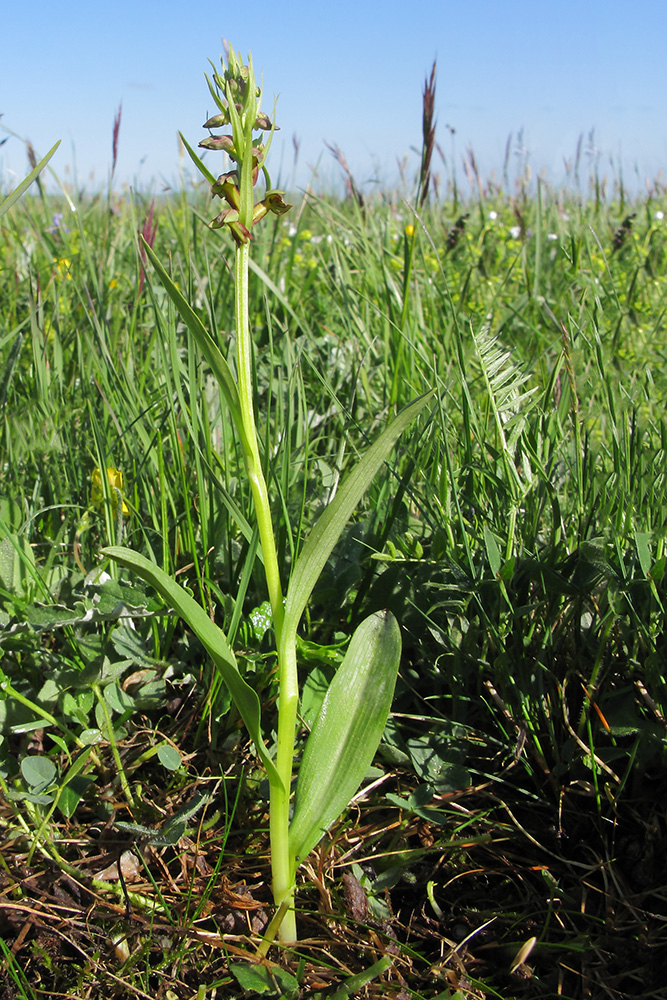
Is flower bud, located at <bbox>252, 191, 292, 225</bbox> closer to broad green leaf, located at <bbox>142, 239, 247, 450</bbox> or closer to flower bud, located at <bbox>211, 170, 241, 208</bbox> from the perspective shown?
flower bud, located at <bbox>211, 170, 241, 208</bbox>

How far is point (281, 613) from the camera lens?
88 cm

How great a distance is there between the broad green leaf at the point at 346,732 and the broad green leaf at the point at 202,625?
0.28ft

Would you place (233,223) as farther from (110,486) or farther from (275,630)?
(110,486)

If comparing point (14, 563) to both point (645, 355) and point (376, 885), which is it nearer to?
point (376, 885)

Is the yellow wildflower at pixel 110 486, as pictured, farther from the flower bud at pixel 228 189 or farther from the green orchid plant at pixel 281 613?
the flower bud at pixel 228 189

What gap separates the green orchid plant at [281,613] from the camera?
32.8 inches

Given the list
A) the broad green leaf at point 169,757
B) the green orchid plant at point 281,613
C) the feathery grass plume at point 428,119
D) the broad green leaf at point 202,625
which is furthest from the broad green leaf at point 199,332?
the feathery grass plume at point 428,119

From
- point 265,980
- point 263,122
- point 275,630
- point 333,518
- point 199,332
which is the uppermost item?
point 263,122

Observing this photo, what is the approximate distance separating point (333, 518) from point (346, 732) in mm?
289

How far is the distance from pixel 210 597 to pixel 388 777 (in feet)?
1.26

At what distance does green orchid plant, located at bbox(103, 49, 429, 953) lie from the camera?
0.83 meters

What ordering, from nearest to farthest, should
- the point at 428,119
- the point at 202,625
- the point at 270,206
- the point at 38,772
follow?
the point at 202,625, the point at 270,206, the point at 38,772, the point at 428,119

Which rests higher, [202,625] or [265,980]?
[202,625]

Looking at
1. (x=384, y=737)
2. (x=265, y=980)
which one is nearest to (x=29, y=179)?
(x=384, y=737)
